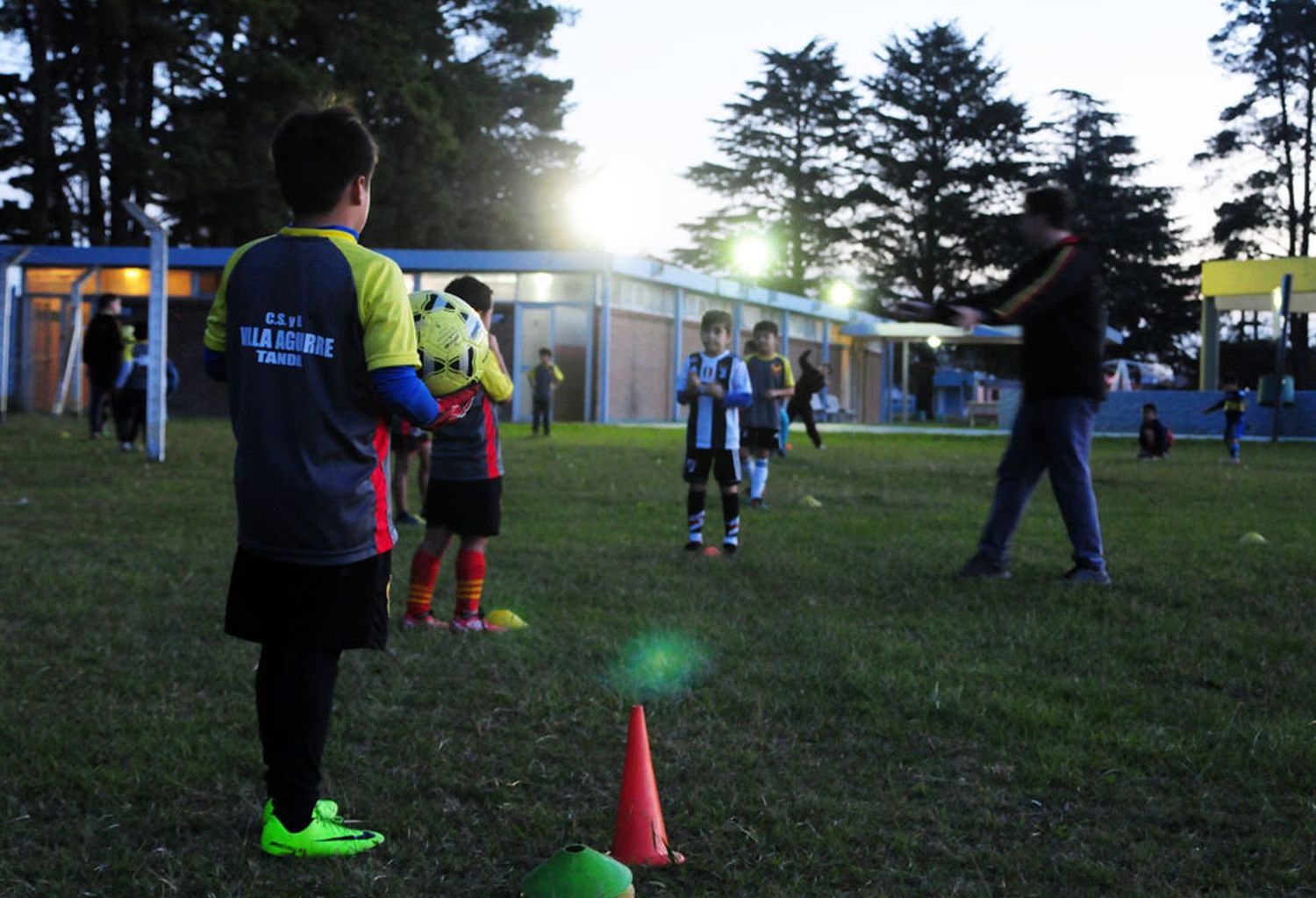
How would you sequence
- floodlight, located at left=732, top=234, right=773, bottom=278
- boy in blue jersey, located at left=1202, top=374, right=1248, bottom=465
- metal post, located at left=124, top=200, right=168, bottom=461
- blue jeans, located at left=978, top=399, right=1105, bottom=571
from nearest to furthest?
blue jeans, located at left=978, top=399, right=1105, bottom=571, metal post, located at left=124, top=200, right=168, bottom=461, boy in blue jersey, located at left=1202, top=374, right=1248, bottom=465, floodlight, located at left=732, top=234, right=773, bottom=278

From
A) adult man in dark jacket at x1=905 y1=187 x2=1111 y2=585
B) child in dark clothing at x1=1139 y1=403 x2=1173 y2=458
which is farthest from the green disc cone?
child in dark clothing at x1=1139 y1=403 x2=1173 y2=458

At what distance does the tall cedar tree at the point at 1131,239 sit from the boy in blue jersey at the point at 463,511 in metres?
57.1

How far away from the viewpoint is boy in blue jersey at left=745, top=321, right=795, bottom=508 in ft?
38.3

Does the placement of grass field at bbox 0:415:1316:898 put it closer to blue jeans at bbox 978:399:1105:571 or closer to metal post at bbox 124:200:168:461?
blue jeans at bbox 978:399:1105:571

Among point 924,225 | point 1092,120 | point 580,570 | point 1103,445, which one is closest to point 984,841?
point 580,570

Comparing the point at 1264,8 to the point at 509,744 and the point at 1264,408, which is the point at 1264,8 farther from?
the point at 509,744

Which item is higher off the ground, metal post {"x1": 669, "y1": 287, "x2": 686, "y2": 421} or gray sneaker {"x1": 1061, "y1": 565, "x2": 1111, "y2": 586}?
metal post {"x1": 669, "y1": 287, "x2": 686, "y2": 421}

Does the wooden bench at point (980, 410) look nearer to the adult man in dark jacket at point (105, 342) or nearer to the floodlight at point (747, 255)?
the floodlight at point (747, 255)

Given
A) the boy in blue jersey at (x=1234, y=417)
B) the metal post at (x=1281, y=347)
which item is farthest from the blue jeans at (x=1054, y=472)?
the metal post at (x=1281, y=347)

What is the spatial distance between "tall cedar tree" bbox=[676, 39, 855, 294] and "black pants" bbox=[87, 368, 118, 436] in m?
45.9

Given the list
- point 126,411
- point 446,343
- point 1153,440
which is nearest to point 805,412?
point 1153,440

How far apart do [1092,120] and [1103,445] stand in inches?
1654

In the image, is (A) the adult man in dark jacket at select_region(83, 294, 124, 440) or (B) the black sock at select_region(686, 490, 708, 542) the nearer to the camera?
(B) the black sock at select_region(686, 490, 708, 542)

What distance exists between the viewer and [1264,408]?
28938 mm
